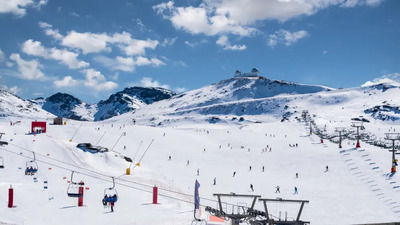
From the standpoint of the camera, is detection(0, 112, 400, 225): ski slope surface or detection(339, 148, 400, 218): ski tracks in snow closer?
detection(0, 112, 400, 225): ski slope surface

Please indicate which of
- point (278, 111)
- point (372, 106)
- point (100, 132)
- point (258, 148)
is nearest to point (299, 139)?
point (258, 148)

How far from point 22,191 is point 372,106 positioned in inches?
6209

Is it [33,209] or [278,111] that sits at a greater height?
[278,111]

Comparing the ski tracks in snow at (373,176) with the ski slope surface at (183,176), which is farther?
the ski tracks in snow at (373,176)

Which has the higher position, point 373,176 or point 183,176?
point 373,176

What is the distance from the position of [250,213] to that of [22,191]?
18320mm

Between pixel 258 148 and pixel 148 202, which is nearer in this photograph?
pixel 148 202

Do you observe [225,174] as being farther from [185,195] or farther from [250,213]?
[250,213]

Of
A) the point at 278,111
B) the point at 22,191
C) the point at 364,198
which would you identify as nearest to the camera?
the point at 22,191

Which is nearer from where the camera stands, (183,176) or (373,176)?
(373,176)

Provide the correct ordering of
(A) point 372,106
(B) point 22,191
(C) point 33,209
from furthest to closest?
(A) point 372,106 < (B) point 22,191 < (C) point 33,209

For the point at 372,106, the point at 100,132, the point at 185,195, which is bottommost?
the point at 185,195

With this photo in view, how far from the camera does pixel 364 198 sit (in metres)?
34.0

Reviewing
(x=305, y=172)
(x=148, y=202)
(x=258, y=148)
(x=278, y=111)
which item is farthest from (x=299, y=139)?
(x=278, y=111)
